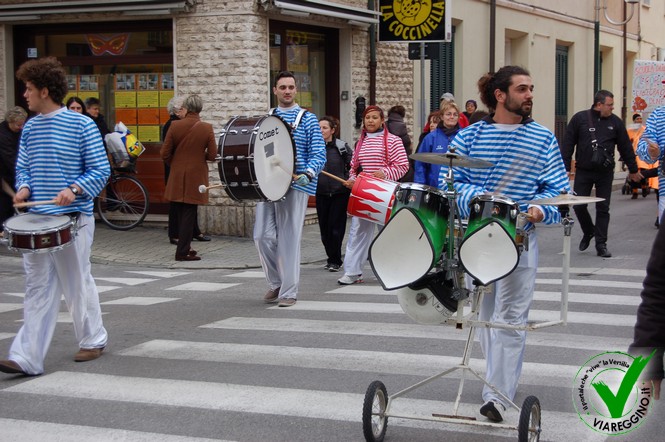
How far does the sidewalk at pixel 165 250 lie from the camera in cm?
1329

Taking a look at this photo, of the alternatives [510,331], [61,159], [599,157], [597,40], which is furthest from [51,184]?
[597,40]

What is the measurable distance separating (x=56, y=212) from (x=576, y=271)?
684cm

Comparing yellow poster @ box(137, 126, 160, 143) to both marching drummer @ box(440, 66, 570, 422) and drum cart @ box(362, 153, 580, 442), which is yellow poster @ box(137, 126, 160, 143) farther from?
drum cart @ box(362, 153, 580, 442)

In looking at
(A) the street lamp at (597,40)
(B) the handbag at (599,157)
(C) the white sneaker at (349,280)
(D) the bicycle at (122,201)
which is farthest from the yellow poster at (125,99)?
(A) the street lamp at (597,40)

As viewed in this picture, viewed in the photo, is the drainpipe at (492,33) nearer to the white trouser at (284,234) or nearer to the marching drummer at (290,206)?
the marching drummer at (290,206)

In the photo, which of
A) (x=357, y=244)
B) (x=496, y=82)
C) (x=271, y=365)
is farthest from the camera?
(x=357, y=244)

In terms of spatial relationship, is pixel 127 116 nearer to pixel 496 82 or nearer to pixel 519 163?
pixel 496 82

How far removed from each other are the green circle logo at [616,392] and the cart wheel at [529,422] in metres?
0.57

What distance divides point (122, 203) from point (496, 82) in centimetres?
1111

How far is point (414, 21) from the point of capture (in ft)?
55.0

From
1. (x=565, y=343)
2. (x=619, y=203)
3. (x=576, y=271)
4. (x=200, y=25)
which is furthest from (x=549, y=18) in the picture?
(x=565, y=343)

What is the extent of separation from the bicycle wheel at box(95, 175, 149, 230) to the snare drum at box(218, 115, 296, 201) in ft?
23.3

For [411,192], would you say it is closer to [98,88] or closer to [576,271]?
[576,271]

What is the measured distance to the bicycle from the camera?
15930 millimetres
